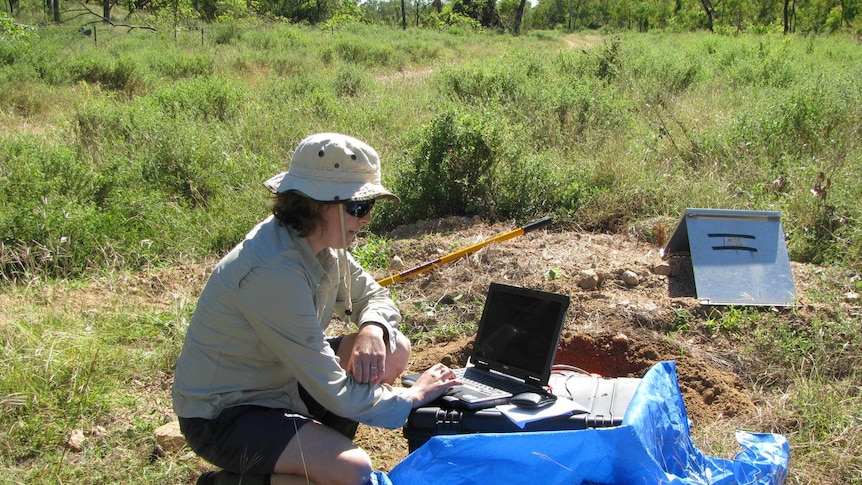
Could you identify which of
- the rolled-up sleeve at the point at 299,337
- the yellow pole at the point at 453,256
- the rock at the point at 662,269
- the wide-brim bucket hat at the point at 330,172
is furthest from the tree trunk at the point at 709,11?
the rolled-up sleeve at the point at 299,337

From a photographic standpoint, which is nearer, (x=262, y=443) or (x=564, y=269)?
(x=262, y=443)

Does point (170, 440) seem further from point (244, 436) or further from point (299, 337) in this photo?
point (299, 337)

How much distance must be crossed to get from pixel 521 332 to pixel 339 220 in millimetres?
889

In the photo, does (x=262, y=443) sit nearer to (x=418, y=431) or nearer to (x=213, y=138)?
(x=418, y=431)

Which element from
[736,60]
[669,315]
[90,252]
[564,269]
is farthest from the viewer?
[736,60]

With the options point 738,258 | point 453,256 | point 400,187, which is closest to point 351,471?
point 453,256

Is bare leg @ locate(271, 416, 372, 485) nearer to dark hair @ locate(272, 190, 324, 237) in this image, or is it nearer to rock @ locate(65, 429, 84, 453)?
dark hair @ locate(272, 190, 324, 237)

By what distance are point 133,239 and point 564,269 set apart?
2960 millimetres

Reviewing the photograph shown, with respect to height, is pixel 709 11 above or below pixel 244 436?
above

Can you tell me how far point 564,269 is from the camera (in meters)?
4.39

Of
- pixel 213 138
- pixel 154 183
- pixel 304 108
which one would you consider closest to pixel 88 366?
pixel 154 183

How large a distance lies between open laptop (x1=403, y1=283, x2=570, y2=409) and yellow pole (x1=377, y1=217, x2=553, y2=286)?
1.53m

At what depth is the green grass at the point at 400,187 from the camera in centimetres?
312

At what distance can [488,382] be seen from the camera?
269 centimetres
